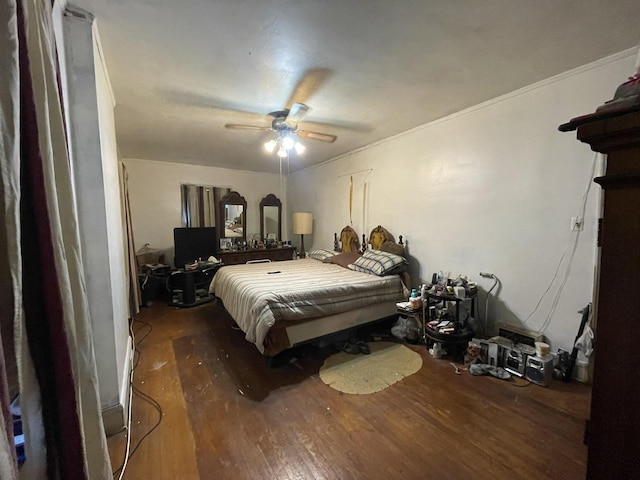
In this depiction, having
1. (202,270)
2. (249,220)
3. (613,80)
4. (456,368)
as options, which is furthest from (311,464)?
(249,220)

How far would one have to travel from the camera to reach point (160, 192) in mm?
4918

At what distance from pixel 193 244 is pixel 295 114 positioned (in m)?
3.29

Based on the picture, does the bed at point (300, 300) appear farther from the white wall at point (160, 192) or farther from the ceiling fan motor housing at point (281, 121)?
the white wall at point (160, 192)

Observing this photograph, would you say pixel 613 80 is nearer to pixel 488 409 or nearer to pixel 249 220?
pixel 488 409

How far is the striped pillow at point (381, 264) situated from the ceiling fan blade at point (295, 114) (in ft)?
6.04

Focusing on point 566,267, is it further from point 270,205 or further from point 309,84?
point 270,205

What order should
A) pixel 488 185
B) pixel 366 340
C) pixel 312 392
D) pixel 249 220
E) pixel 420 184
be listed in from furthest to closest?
1. pixel 249 220
2. pixel 420 184
3. pixel 366 340
4. pixel 488 185
5. pixel 312 392

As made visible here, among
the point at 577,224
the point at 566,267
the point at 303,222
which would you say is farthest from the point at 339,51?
the point at 303,222

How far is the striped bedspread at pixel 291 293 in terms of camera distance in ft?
7.87

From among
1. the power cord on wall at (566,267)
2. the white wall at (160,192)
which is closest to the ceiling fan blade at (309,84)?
the power cord on wall at (566,267)

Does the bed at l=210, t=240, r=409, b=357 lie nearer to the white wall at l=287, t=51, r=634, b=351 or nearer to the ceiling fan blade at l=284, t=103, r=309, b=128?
the white wall at l=287, t=51, r=634, b=351

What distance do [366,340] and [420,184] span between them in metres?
1.97

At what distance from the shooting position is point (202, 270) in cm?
445

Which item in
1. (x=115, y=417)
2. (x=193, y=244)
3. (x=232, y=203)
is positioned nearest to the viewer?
(x=115, y=417)
